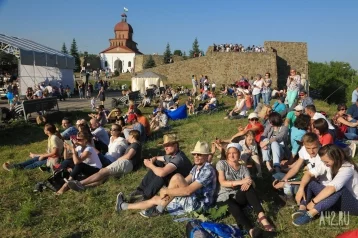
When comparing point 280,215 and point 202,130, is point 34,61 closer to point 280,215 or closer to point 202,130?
point 202,130

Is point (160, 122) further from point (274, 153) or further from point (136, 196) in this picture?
point (136, 196)

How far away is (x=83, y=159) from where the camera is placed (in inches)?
225

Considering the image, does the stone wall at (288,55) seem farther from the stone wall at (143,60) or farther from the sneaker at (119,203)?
the sneaker at (119,203)

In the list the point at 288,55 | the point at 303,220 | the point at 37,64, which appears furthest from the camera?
the point at 288,55

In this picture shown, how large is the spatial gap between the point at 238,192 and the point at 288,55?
40.9 m

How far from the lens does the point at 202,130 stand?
32.7 ft

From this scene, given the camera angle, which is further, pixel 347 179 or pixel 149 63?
pixel 149 63

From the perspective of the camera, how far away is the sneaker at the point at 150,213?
447cm

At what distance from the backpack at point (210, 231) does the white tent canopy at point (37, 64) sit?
852 inches

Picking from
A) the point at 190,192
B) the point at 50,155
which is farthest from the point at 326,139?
the point at 50,155

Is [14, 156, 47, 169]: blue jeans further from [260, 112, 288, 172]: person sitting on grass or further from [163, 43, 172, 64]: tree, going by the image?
[163, 43, 172, 64]: tree

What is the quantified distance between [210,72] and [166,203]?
35698 mm

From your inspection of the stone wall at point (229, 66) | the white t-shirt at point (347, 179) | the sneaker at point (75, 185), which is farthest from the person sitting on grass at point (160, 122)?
the stone wall at point (229, 66)

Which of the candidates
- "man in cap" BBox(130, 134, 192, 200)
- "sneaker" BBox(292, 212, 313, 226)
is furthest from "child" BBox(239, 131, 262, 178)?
"sneaker" BBox(292, 212, 313, 226)
